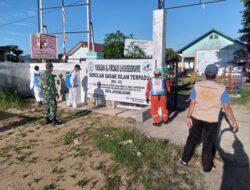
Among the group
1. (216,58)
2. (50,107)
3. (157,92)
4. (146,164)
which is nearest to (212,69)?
(146,164)

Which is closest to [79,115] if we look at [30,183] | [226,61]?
[30,183]

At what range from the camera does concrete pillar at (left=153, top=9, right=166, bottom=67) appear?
7320mm

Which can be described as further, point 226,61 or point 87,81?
point 226,61

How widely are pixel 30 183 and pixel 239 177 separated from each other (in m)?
3.54

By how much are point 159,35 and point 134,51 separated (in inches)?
327

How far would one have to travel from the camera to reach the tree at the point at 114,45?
20.4m

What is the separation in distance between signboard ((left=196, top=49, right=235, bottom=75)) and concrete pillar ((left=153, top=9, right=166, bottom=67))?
77.3 ft

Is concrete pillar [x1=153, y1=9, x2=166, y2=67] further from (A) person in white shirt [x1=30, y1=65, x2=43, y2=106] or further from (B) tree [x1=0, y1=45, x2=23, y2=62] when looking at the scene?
(B) tree [x1=0, y1=45, x2=23, y2=62]

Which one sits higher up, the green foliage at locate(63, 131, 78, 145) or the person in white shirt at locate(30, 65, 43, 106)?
the person in white shirt at locate(30, 65, 43, 106)

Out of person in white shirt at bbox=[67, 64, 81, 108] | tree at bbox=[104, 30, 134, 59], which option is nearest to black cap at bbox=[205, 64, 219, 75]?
person in white shirt at bbox=[67, 64, 81, 108]

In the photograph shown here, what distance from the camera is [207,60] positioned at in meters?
31.8

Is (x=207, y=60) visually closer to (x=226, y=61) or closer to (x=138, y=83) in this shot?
(x=226, y=61)

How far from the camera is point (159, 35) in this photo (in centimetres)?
742

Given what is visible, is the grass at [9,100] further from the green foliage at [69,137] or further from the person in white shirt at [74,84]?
the green foliage at [69,137]
